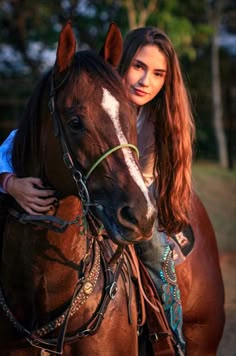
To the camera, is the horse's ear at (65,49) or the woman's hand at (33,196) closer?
the horse's ear at (65,49)

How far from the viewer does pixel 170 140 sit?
2.92m

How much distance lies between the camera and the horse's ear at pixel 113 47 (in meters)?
2.34

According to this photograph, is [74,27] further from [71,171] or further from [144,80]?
[71,171]

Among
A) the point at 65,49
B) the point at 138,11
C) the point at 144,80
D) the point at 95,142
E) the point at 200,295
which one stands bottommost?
the point at 200,295

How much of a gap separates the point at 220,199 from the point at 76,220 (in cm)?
884

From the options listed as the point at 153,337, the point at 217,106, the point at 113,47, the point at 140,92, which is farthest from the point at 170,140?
the point at 217,106

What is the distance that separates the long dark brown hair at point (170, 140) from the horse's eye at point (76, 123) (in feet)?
2.86

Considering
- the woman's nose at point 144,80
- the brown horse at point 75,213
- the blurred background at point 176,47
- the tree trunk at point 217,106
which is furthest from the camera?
the tree trunk at point 217,106

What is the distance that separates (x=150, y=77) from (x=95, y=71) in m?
0.74

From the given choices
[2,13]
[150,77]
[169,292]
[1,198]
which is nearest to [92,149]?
[1,198]

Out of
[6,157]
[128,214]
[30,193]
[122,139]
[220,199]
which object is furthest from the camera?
[220,199]

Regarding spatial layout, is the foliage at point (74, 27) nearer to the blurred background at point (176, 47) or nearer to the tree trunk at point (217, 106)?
the blurred background at point (176, 47)

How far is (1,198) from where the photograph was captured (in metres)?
2.61

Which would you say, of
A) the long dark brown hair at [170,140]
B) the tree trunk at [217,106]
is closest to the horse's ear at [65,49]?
the long dark brown hair at [170,140]
